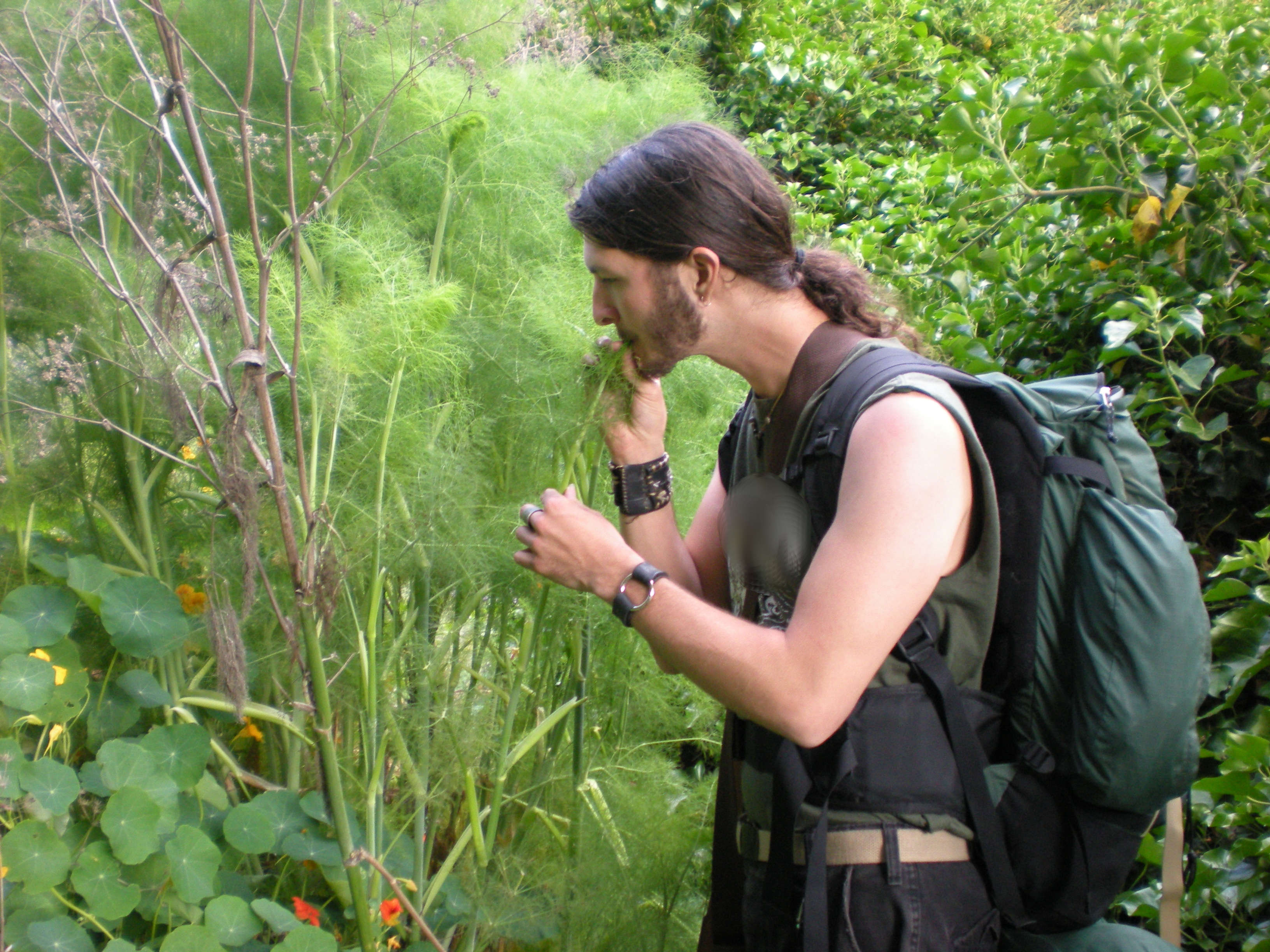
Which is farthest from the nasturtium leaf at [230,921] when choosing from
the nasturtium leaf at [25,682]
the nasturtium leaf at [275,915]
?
the nasturtium leaf at [25,682]

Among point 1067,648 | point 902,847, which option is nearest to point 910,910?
point 902,847

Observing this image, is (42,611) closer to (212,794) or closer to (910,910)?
(212,794)

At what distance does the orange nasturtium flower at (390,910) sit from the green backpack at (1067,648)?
2.34 ft

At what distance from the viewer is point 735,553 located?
1326 mm

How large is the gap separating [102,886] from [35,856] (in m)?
0.11

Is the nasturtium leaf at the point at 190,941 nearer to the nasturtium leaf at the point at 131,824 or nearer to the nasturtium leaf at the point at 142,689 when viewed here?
the nasturtium leaf at the point at 131,824

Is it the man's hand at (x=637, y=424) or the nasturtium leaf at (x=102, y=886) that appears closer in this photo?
the nasturtium leaf at (x=102, y=886)

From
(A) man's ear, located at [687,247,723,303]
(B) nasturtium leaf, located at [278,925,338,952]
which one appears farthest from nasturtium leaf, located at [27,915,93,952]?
(A) man's ear, located at [687,247,723,303]

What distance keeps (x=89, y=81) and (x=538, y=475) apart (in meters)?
1.05

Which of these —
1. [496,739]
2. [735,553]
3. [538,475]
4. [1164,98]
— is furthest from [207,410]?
[1164,98]

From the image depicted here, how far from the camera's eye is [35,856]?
1288 mm

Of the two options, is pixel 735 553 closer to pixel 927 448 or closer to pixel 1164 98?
pixel 927 448

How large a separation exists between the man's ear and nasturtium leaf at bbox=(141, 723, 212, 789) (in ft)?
3.35

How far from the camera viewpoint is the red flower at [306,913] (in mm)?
1489
